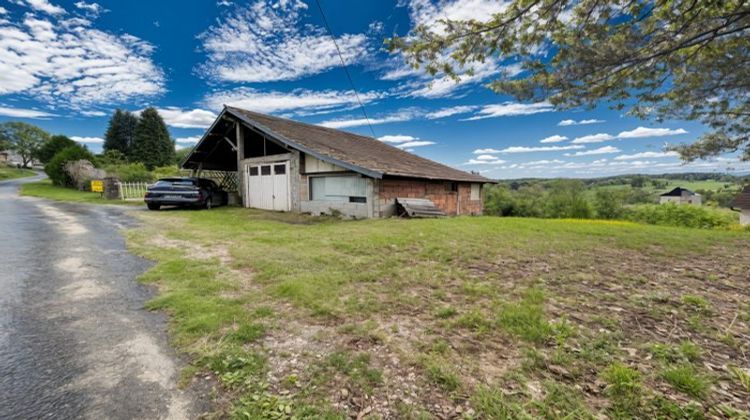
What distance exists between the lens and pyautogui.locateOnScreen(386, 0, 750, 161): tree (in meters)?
4.96

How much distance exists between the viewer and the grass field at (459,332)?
1820 mm

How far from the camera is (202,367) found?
2.09 m

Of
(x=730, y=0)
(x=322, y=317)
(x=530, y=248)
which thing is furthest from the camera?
(x=530, y=248)

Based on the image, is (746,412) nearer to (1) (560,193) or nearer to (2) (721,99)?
(2) (721,99)

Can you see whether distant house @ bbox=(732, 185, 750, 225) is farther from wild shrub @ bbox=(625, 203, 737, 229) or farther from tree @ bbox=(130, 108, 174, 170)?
tree @ bbox=(130, 108, 174, 170)

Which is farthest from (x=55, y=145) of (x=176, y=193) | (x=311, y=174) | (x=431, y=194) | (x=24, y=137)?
(x=431, y=194)

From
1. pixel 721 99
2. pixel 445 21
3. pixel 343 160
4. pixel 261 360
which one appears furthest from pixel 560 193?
pixel 261 360

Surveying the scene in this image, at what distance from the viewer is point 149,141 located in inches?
1790

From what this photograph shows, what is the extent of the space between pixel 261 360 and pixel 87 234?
7515mm

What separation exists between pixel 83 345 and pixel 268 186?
41.0 ft

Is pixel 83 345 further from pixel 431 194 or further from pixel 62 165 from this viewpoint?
pixel 62 165

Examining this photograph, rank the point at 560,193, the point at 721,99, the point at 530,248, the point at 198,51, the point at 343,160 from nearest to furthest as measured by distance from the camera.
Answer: the point at 530,248 < the point at 721,99 < the point at 343,160 < the point at 198,51 < the point at 560,193

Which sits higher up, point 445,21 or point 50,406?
point 445,21

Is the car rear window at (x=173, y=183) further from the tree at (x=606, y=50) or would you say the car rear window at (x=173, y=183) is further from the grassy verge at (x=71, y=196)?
the tree at (x=606, y=50)
